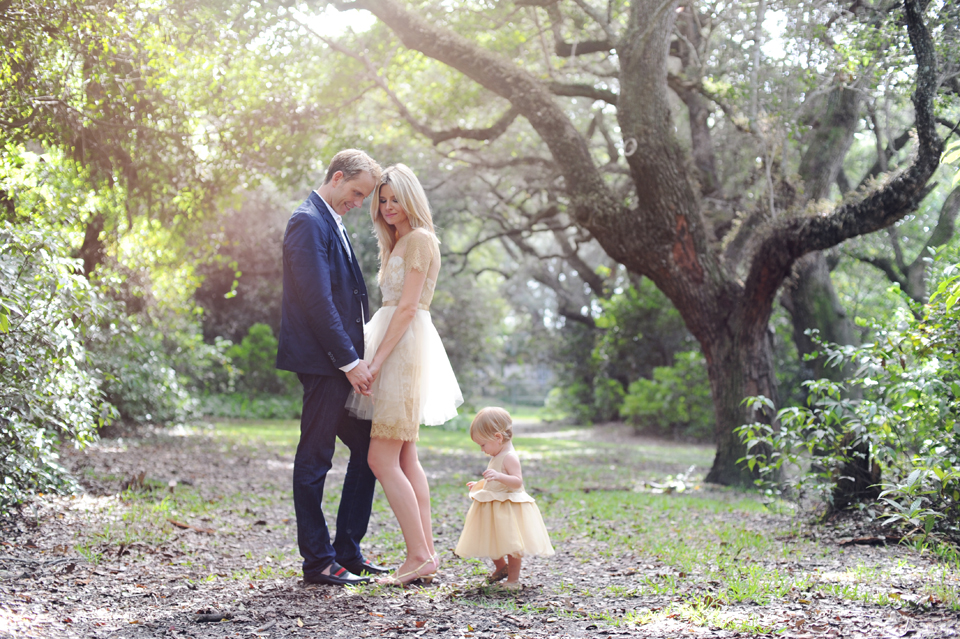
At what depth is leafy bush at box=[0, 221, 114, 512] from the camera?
409cm

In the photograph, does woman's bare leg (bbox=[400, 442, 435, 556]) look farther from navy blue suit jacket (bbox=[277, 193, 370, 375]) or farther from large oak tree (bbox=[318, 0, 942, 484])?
large oak tree (bbox=[318, 0, 942, 484])

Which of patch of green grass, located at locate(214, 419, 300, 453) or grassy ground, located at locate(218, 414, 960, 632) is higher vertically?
grassy ground, located at locate(218, 414, 960, 632)

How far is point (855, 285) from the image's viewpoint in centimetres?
2084

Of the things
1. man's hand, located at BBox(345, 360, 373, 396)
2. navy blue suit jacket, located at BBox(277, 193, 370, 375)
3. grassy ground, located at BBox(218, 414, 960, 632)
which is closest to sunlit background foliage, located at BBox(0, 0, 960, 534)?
grassy ground, located at BBox(218, 414, 960, 632)

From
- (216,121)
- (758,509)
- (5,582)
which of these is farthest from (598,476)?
(5,582)

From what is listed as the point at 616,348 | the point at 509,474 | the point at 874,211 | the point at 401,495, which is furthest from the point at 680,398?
the point at 401,495

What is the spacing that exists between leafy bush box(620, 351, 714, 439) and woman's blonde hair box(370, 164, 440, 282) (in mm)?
11910

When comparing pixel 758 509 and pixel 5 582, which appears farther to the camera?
pixel 758 509

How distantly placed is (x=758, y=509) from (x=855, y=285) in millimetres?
16978

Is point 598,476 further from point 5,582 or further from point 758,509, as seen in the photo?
point 5,582

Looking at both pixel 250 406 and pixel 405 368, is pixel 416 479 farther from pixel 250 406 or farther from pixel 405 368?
pixel 250 406

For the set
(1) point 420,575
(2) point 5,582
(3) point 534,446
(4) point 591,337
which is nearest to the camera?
(2) point 5,582

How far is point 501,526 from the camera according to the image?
3.50 metres

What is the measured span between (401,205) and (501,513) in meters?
1.64
